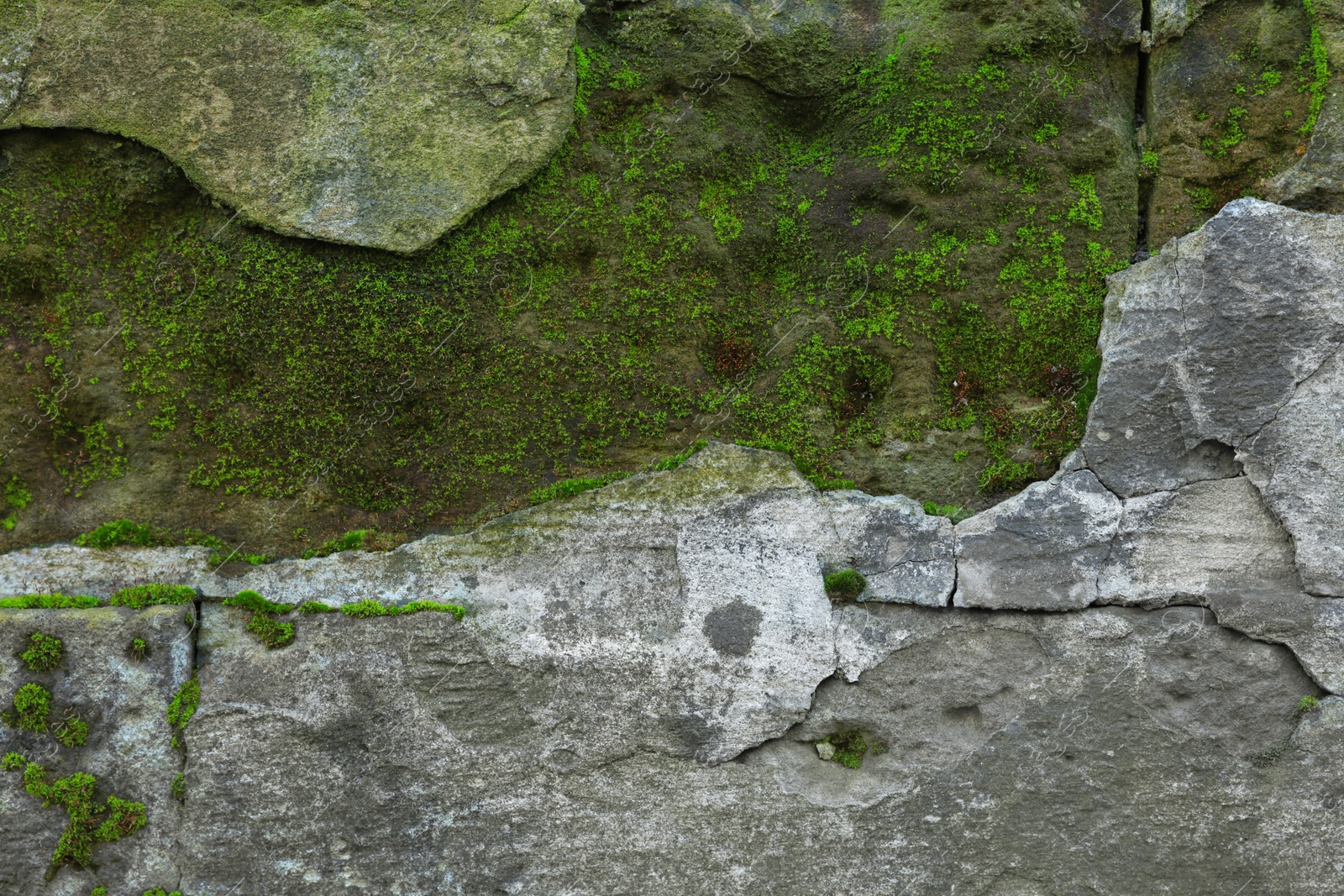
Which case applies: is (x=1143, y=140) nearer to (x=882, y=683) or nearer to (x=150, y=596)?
(x=882, y=683)

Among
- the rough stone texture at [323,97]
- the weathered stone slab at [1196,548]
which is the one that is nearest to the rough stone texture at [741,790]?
the weathered stone slab at [1196,548]

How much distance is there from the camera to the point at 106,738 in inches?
116

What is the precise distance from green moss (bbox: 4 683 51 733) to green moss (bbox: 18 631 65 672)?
0.21 ft

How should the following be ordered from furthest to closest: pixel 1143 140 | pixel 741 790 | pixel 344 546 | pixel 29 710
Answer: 1. pixel 1143 140
2. pixel 344 546
3. pixel 741 790
4. pixel 29 710

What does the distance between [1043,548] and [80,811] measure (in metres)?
3.27

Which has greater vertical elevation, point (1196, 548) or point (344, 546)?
point (1196, 548)

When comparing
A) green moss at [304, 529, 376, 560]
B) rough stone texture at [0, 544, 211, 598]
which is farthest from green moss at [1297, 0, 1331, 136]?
rough stone texture at [0, 544, 211, 598]

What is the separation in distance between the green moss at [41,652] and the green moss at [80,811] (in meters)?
0.29

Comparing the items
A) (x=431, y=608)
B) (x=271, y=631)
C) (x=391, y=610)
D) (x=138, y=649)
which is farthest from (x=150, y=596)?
(x=431, y=608)

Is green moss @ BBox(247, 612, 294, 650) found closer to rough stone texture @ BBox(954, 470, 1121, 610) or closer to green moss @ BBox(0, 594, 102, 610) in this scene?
green moss @ BBox(0, 594, 102, 610)

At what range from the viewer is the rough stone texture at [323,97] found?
293cm

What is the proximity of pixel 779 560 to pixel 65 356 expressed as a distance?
8.28ft

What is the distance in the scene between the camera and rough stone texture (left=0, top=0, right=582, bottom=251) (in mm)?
2930

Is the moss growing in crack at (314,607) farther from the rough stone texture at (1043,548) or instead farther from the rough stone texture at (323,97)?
the rough stone texture at (1043,548)
